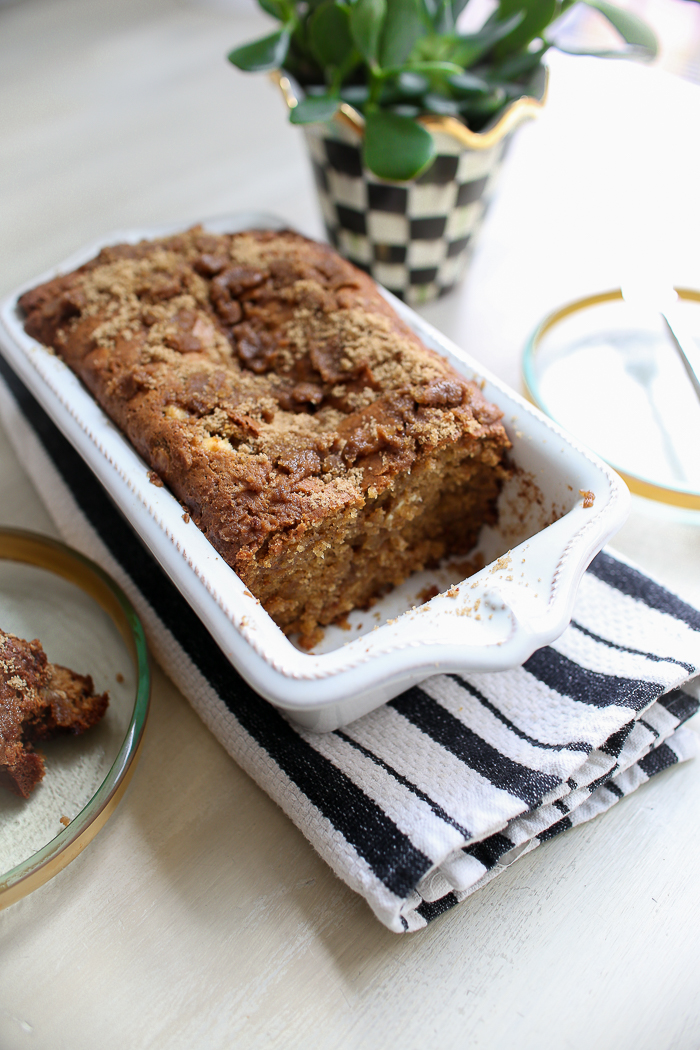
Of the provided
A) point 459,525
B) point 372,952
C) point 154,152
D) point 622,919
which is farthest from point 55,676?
point 154,152

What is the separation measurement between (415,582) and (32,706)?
1.95 feet

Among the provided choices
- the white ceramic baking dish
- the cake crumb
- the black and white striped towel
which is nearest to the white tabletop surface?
the black and white striped towel

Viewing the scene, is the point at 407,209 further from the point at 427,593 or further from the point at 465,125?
the point at 427,593

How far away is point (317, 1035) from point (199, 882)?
8.8 inches

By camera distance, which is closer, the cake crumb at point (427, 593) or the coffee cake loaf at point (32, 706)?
the coffee cake loaf at point (32, 706)

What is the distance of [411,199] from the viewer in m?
1.40

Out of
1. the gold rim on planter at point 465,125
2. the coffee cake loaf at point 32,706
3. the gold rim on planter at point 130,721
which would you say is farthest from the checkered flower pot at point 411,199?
the coffee cake loaf at point 32,706

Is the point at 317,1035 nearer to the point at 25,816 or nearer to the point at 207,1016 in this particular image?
the point at 207,1016

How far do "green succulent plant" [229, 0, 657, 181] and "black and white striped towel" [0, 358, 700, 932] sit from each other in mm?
786

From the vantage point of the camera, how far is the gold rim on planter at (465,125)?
127 centimetres

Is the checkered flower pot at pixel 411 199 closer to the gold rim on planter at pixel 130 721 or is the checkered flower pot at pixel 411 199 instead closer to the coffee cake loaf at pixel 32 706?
A: the gold rim on planter at pixel 130 721

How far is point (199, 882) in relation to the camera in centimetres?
94

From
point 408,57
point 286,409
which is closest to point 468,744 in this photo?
point 286,409

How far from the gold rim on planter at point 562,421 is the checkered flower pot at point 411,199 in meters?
0.27
